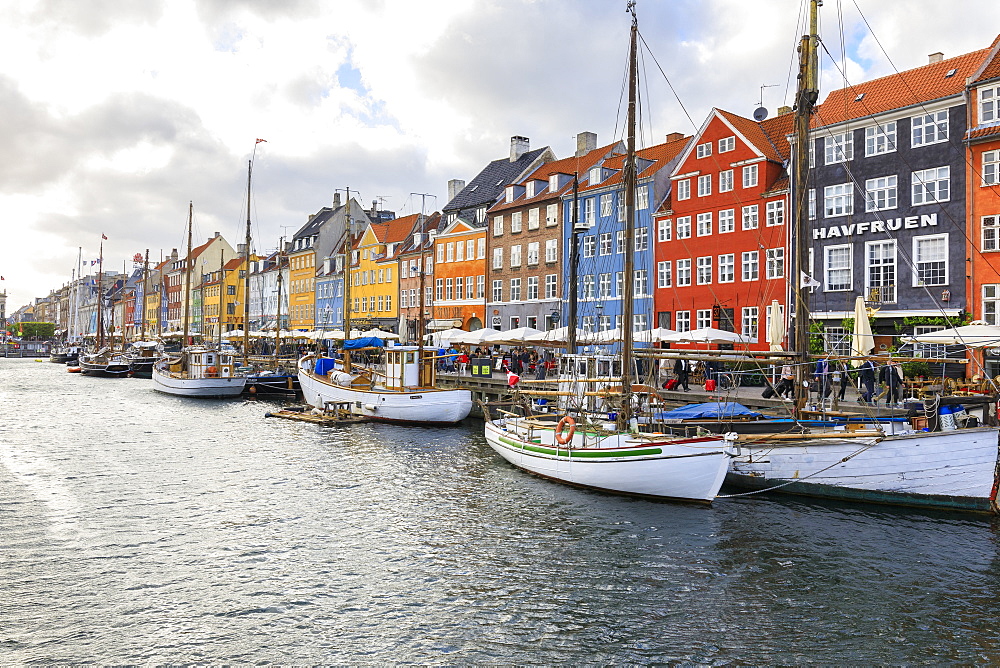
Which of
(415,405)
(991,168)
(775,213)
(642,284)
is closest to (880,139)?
(991,168)

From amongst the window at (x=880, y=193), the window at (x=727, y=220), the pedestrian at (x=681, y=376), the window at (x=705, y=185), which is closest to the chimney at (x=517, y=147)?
the window at (x=705, y=185)

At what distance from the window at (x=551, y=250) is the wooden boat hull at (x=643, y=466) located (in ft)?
111

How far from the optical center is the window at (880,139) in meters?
35.8

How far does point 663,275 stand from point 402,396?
2077cm

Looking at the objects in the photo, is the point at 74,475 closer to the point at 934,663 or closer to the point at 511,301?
the point at 934,663

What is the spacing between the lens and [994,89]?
Answer: 32156 millimetres

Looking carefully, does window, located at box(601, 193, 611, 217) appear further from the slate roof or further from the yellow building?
the yellow building

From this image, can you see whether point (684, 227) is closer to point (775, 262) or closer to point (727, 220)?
point (727, 220)

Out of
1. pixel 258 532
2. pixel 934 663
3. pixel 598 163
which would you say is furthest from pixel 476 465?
pixel 598 163

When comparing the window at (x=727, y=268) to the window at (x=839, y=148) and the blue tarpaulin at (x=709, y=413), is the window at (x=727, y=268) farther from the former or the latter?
the blue tarpaulin at (x=709, y=413)

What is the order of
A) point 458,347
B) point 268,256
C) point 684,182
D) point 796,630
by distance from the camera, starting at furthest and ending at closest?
point 268,256, point 458,347, point 684,182, point 796,630

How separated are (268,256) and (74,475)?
92.2 meters

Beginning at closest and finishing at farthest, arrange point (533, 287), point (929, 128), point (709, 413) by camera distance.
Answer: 1. point (709, 413)
2. point (929, 128)
3. point (533, 287)

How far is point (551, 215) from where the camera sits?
54.9 metres
